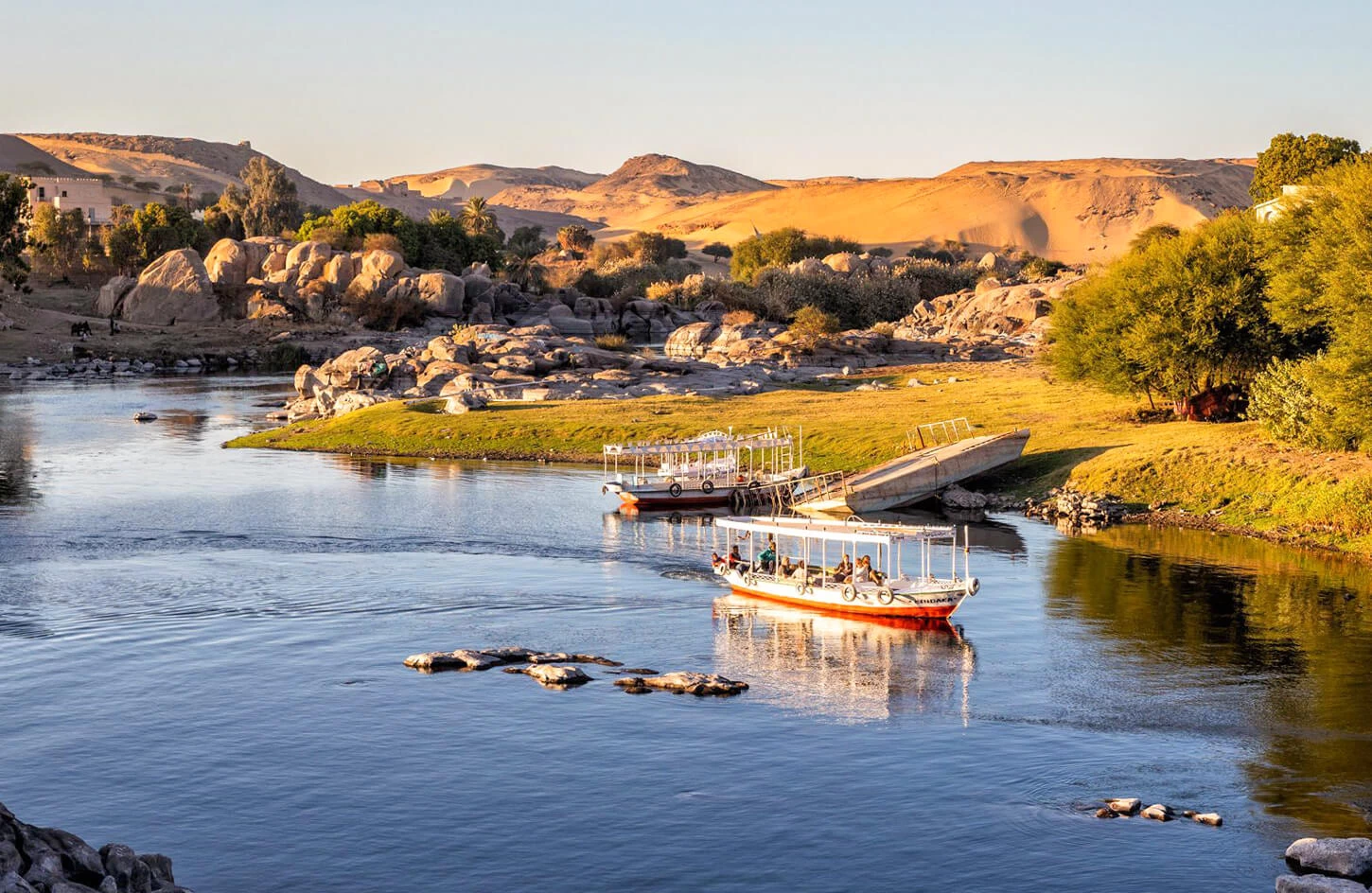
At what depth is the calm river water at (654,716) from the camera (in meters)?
24.7

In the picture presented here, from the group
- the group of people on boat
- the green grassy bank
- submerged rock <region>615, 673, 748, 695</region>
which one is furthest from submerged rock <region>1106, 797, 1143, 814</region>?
the green grassy bank

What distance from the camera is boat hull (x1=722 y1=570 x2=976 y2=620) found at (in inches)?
1638

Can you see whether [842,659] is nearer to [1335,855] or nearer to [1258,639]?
[1258,639]

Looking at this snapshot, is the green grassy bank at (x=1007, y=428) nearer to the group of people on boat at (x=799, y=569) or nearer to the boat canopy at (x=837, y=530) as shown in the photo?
the boat canopy at (x=837, y=530)

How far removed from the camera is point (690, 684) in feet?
113

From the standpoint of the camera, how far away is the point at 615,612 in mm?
43000

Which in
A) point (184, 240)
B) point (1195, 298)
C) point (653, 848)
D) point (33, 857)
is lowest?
point (653, 848)

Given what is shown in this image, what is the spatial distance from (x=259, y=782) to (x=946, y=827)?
12979mm

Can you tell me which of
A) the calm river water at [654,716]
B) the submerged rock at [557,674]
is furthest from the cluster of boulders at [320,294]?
the submerged rock at [557,674]

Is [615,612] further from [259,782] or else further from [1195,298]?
[1195,298]

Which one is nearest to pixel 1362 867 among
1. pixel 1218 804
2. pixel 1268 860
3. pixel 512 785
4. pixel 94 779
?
pixel 1268 860

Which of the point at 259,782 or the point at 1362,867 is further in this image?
the point at 259,782

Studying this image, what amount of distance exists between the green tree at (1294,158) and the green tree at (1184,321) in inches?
2126

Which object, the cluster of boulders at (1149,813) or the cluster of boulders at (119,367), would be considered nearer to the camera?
the cluster of boulders at (1149,813)
